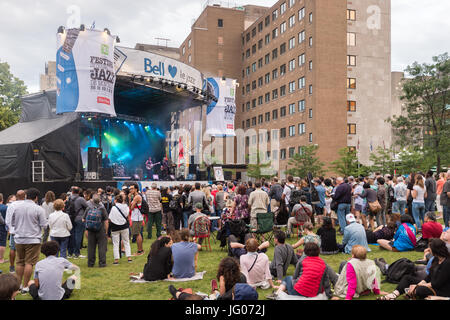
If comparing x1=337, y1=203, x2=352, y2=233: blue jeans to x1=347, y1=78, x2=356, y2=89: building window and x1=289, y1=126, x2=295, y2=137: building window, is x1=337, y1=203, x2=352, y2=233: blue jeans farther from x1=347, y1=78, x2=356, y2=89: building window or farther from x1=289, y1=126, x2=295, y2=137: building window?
x1=289, y1=126, x2=295, y2=137: building window

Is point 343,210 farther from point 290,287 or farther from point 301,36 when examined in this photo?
point 301,36

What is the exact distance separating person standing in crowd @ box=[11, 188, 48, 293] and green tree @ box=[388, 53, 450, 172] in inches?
1197

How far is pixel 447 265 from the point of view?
18.0ft

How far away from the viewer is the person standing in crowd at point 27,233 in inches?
283

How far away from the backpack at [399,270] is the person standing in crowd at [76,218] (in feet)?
24.9

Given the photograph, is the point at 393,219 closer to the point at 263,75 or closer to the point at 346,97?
the point at 346,97

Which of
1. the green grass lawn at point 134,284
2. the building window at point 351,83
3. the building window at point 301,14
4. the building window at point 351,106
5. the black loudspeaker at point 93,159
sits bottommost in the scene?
the green grass lawn at point 134,284

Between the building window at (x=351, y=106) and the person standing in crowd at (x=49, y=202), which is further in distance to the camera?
the building window at (x=351, y=106)

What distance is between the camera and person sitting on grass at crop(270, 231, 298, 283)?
7.48 meters

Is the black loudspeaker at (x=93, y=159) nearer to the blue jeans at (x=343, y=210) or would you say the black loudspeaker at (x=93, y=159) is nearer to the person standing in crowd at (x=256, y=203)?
the person standing in crowd at (x=256, y=203)

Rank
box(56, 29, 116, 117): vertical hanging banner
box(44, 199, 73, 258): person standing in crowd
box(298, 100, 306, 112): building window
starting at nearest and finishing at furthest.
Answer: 1. box(44, 199, 73, 258): person standing in crowd
2. box(56, 29, 116, 117): vertical hanging banner
3. box(298, 100, 306, 112): building window

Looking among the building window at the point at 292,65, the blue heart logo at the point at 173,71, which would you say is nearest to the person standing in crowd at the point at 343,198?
the blue heart logo at the point at 173,71

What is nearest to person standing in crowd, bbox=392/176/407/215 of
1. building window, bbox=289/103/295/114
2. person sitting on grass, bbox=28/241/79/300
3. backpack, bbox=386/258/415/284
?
backpack, bbox=386/258/415/284

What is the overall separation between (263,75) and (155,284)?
181 ft
